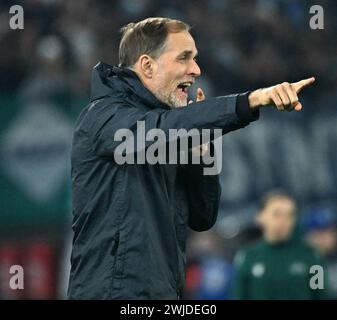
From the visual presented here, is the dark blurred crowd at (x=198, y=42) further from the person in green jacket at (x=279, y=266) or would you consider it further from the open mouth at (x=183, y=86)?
the open mouth at (x=183, y=86)

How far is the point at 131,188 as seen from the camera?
11.3ft

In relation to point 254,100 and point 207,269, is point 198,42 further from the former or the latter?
point 254,100

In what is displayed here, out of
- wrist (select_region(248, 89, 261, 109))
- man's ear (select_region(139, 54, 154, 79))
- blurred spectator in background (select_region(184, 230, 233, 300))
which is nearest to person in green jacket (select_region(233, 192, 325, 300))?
blurred spectator in background (select_region(184, 230, 233, 300))

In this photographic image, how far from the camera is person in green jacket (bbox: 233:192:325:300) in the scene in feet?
19.9

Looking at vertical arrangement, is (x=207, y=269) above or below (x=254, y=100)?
below

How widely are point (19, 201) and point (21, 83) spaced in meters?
0.88

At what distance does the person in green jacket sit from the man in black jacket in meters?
2.49

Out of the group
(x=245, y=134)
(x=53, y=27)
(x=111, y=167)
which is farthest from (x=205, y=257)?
(x=111, y=167)

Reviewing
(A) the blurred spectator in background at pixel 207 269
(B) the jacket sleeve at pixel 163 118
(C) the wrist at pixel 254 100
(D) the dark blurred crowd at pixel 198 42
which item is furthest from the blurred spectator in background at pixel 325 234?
(C) the wrist at pixel 254 100

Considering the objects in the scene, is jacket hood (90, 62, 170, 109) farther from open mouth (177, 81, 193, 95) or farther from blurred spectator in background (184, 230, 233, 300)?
blurred spectator in background (184, 230, 233, 300)

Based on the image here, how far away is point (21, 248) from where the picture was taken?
24.0 feet

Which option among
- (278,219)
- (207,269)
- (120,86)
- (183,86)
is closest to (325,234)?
(207,269)

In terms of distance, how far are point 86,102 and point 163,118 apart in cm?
420
